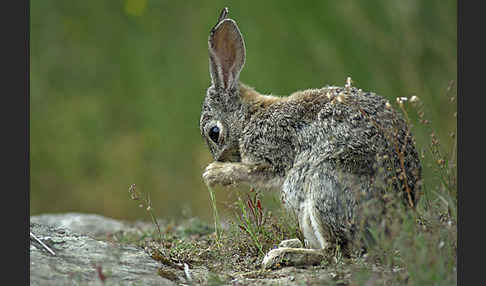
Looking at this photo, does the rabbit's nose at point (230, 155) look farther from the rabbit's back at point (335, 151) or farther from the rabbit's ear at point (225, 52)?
the rabbit's ear at point (225, 52)

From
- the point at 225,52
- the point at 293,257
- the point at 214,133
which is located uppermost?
the point at 225,52

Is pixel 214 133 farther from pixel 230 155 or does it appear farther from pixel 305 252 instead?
pixel 305 252

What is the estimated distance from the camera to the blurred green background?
33.8 ft

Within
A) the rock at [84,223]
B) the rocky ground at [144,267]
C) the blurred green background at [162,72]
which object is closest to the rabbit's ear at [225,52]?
the rocky ground at [144,267]

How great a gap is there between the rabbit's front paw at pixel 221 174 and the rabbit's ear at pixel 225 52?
875 millimetres

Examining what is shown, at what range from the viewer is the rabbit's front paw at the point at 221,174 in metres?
5.89

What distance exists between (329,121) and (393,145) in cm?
61

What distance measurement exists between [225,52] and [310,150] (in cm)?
145

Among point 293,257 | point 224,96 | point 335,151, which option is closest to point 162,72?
point 224,96

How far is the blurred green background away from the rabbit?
3.99 m

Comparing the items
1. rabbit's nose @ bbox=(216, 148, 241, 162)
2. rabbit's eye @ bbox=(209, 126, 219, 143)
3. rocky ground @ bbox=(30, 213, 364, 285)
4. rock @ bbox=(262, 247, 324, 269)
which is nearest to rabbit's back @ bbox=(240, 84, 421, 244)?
rock @ bbox=(262, 247, 324, 269)

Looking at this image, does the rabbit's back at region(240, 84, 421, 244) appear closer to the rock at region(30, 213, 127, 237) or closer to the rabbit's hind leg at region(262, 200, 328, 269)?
the rabbit's hind leg at region(262, 200, 328, 269)

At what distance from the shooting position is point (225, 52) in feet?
20.6

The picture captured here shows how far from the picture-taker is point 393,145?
17.2 feet
